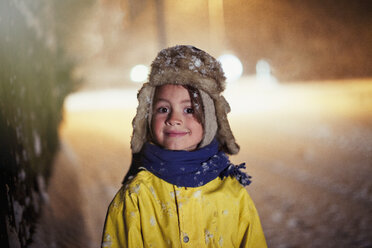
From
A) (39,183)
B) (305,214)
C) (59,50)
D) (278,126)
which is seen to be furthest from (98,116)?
(305,214)

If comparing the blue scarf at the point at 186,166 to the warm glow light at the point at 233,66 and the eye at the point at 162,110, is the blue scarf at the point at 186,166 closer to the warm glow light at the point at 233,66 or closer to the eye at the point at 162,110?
the eye at the point at 162,110

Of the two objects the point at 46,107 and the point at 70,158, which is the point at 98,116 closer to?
the point at 70,158

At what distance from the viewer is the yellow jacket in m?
1.30

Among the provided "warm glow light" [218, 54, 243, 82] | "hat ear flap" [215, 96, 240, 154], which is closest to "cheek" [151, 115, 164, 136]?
"hat ear flap" [215, 96, 240, 154]

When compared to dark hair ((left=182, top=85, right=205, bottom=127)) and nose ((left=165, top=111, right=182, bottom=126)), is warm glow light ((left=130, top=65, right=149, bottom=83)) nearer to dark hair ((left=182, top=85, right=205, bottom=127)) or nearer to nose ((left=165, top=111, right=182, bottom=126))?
dark hair ((left=182, top=85, right=205, bottom=127))

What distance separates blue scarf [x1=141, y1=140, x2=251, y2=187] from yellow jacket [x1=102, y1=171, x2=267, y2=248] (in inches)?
1.5

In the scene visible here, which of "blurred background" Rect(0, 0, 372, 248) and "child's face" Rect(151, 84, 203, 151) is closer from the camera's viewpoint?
"child's face" Rect(151, 84, 203, 151)

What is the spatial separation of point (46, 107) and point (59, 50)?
2.45 metres

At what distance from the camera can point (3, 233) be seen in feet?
5.12

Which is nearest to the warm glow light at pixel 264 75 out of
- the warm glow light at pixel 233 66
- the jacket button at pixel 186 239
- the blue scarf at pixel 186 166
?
the warm glow light at pixel 233 66

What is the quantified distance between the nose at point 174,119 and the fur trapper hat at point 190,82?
154 mm

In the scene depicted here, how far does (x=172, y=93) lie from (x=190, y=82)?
0.11 metres

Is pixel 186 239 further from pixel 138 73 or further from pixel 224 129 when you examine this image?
pixel 138 73

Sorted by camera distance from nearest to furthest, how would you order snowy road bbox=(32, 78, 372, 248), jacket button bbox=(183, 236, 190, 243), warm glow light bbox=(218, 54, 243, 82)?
jacket button bbox=(183, 236, 190, 243) < snowy road bbox=(32, 78, 372, 248) < warm glow light bbox=(218, 54, 243, 82)
